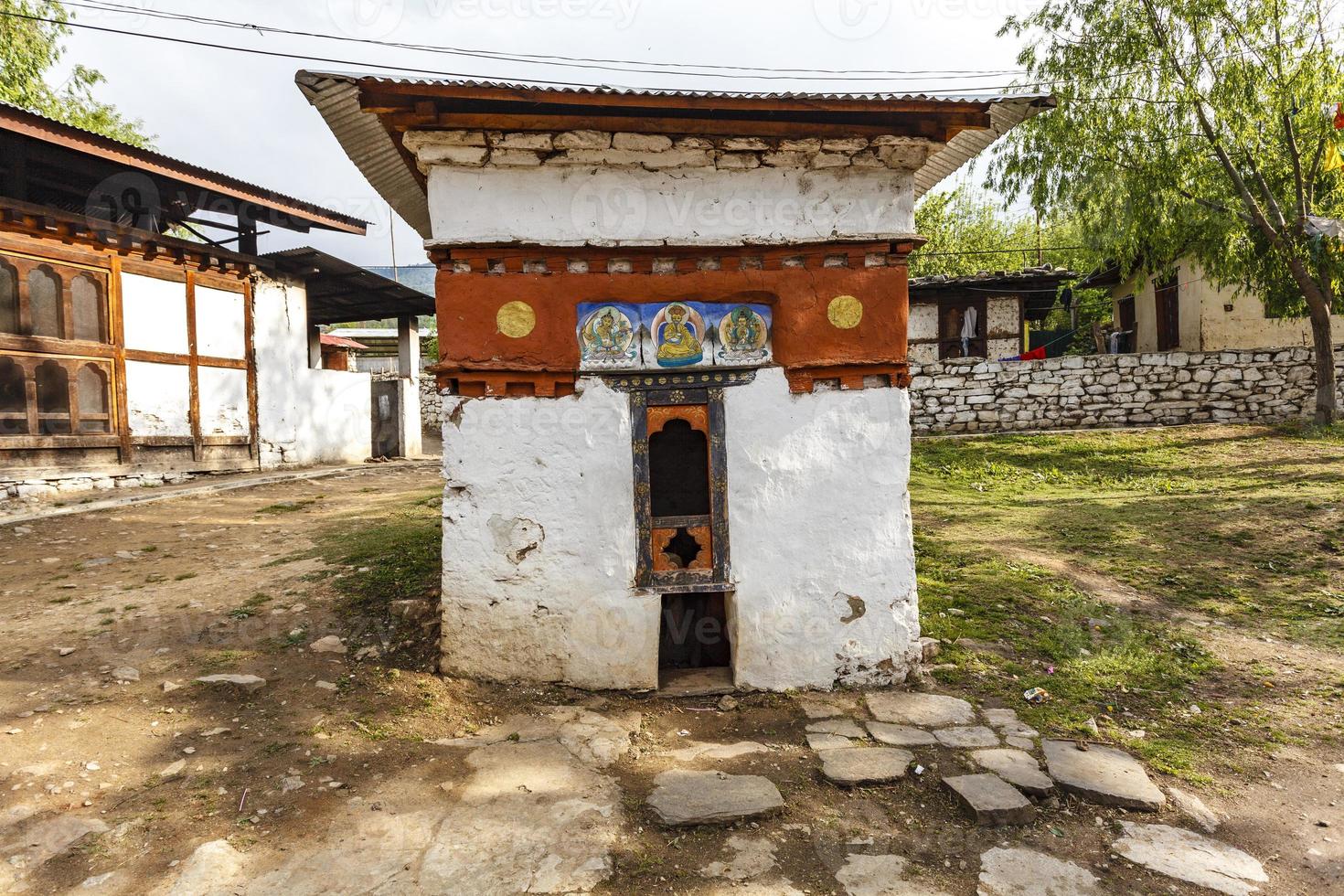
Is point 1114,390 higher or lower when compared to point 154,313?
lower

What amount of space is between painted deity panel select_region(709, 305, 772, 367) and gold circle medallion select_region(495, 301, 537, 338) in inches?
42.9

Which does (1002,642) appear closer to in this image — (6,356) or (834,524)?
(834,524)

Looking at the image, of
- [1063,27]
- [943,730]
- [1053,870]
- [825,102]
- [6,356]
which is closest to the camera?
[1053,870]

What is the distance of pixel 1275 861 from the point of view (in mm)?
2865

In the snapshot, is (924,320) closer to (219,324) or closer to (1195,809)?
(219,324)

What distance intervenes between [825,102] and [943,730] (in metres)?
3.54

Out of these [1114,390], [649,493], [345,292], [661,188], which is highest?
[345,292]

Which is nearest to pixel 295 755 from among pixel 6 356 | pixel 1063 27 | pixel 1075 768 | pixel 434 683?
pixel 434 683

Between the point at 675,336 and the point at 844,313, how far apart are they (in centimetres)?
105

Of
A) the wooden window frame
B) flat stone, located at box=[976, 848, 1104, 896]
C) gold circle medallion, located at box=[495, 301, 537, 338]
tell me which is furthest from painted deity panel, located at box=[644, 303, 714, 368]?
flat stone, located at box=[976, 848, 1104, 896]

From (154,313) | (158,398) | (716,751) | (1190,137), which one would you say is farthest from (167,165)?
(1190,137)

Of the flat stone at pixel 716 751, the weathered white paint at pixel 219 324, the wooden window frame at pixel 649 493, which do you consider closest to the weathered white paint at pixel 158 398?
the weathered white paint at pixel 219 324

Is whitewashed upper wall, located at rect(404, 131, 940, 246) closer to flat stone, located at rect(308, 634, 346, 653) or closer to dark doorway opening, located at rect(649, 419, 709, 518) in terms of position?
dark doorway opening, located at rect(649, 419, 709, 518)

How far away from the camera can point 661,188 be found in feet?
14.4
